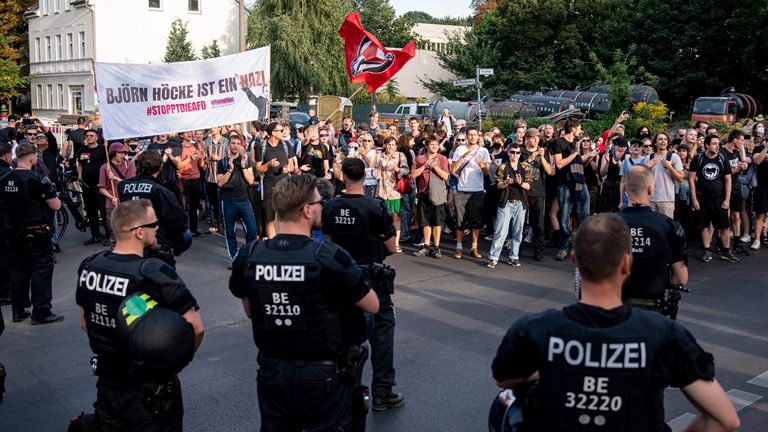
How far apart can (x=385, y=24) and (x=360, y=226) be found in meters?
78.5

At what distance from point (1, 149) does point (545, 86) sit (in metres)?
39.0

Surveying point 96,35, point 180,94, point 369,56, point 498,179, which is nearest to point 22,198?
point 180,94

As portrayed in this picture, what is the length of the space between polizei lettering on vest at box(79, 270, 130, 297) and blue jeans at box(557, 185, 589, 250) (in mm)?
9064

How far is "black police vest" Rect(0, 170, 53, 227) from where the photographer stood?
797cm

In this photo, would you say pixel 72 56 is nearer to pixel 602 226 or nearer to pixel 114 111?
pixel 114 111

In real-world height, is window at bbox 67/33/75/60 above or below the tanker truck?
above

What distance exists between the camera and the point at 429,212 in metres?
12.1

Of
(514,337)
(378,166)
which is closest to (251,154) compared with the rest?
(378,166)

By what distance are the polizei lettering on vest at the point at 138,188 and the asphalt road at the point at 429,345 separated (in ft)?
5.51

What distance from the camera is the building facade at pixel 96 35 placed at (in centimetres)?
5038

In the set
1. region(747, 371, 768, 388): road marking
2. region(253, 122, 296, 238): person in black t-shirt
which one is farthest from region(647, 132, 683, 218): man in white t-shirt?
region(253, 122, 296, 238): person in black t-shirt

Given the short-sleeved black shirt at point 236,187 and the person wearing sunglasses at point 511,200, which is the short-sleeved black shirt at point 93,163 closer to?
the short-sleeved black shirt at point 236,187

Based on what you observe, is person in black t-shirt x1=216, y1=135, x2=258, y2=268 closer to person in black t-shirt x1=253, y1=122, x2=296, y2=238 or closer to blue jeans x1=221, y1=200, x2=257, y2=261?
blue jeans x1=221, y1=200, x2=257, y2=261

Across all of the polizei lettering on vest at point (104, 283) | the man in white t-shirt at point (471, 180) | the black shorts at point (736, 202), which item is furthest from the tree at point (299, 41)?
the polizei lettering on vest at point (104, 283)
